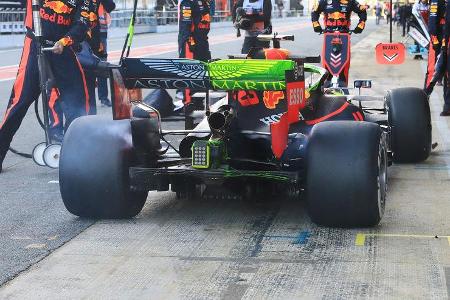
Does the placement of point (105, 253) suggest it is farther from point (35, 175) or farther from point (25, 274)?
point (35, 175)

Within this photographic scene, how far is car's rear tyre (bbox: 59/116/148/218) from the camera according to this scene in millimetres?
6527

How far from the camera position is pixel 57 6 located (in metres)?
9.12

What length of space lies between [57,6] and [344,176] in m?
4.01

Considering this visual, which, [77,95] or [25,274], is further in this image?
[77,95]

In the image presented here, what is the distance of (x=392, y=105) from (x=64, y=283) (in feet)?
13.8

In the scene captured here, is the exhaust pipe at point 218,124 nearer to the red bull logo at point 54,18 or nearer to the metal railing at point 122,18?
the red bull logo at point 54,18

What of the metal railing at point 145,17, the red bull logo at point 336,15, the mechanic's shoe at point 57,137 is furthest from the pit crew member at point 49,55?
the metal railing at point 145,17

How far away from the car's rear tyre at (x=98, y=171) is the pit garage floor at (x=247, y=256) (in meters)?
0.15

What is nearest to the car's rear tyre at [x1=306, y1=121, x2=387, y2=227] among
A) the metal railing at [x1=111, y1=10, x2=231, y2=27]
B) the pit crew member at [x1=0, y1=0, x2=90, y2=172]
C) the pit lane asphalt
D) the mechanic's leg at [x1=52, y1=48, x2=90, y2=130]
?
the pit lane asphalt

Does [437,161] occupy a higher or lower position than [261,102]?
lower

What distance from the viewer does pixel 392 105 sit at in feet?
28.6

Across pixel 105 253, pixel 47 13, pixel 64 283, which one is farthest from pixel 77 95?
pixel 64 283

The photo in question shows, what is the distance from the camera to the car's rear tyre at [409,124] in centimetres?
863

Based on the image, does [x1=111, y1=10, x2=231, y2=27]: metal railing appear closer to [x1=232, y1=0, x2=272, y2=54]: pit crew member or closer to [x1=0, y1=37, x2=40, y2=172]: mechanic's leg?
[x1=232, y1=0, x2=272, y2=54]: pit crew member
